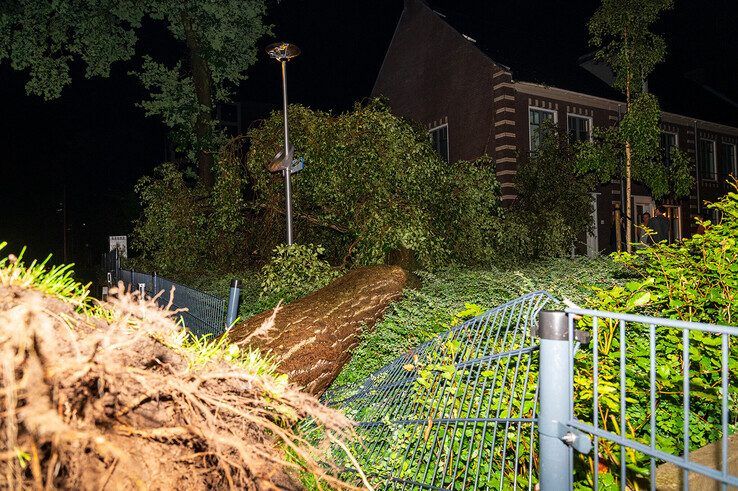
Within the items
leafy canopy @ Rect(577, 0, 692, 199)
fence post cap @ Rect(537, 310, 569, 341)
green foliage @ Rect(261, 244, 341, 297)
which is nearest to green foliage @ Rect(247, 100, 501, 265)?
green foliage @ Rect(261, 244, 341, 297)

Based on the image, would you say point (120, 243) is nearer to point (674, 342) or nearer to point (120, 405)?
point (674, 342)

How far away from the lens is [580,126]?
18.4 meters

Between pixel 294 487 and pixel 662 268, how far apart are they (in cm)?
311

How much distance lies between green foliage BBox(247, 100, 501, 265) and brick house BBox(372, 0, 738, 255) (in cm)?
609

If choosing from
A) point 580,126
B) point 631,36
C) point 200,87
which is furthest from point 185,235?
point 580,126

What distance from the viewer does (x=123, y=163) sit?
2925 centimetres

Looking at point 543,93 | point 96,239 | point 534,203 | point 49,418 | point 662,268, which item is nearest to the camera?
point 49,418

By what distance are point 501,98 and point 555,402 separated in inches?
624

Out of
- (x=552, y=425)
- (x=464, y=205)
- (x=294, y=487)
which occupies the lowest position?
(x=294, y=487)

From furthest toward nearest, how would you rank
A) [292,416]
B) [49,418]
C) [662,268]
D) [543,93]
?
[543,93] → [662,268] → [292,416] → [49,418]

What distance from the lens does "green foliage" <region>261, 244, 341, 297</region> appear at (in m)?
8.02

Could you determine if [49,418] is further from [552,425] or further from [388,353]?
[388,353]

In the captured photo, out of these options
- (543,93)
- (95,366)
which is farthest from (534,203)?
(95,366)

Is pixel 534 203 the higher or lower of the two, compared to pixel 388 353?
higher
